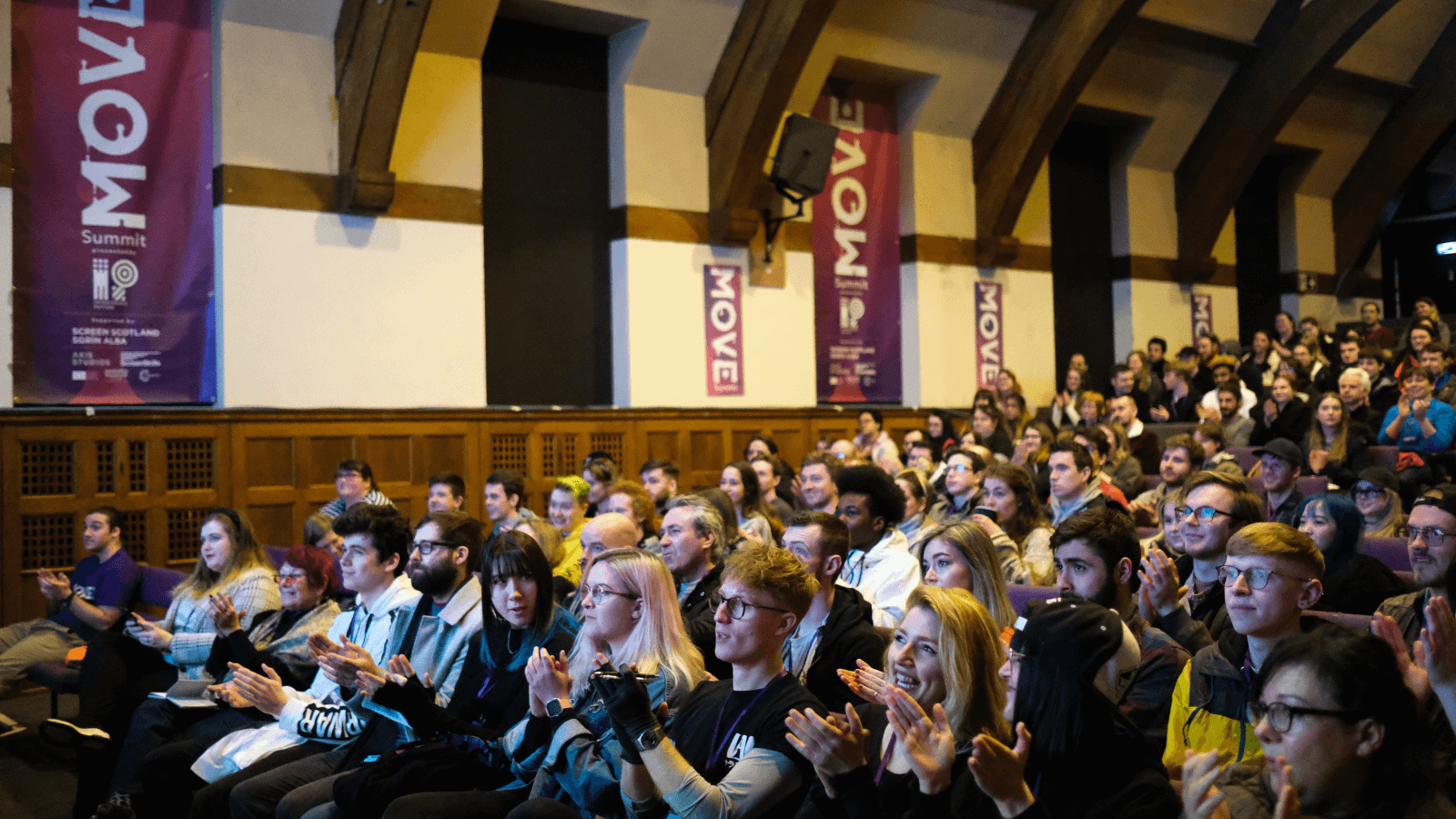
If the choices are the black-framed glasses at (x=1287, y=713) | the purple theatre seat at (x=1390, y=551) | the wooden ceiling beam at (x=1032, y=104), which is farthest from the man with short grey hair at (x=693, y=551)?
the wooden ceiling beam at (x=1032, y=104)

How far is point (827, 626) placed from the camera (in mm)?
2980

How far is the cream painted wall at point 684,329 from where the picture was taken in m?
8.45

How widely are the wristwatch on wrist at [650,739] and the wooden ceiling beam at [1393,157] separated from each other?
45.3 feet

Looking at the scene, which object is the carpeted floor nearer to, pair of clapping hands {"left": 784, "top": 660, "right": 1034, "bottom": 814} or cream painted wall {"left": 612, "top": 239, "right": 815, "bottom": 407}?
pair of clapping hands {"left": 784, "top": 660, "right": 1034, "bottom": 814}

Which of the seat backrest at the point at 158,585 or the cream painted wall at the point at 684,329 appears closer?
the seat backrest at the point at 158,585

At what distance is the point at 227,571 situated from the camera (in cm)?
439

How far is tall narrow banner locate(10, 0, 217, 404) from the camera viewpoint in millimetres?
6180

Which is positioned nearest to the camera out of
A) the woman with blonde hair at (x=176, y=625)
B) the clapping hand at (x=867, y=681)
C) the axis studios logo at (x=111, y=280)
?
the clapping hand at (x=867, y=681)

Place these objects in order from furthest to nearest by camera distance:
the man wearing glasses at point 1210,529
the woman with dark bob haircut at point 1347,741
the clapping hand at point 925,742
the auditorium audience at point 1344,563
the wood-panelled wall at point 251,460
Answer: the wood-panelled wall at point 251,460, the auditorium audience at point 1344,563, the man wearing glasses at point 1210,529, the clapping hand at point 925,742, the woman with dark bob haircut at point 1347,741

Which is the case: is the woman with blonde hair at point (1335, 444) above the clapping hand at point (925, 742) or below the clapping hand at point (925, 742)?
above

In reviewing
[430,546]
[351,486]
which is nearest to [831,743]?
[430,546]

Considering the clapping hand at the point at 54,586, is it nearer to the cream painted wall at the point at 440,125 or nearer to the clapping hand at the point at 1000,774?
the cream painted wall at the point at 440,125

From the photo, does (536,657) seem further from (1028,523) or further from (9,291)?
(9,291)

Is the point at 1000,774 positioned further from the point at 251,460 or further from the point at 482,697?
the point at 251,460
